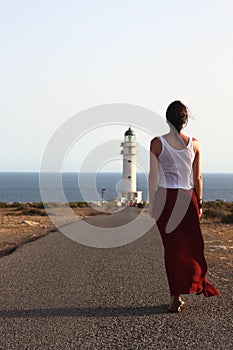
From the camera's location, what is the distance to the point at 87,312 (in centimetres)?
632

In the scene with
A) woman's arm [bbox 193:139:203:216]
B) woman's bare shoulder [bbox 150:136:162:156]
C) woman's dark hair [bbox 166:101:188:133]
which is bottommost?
woman's arm [bbox 193:139:203:216]

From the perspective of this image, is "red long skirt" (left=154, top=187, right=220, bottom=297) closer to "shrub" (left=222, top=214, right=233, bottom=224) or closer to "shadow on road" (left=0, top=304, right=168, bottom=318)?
"shadow on road" (left=0, top=304, right=168, bottom=318)

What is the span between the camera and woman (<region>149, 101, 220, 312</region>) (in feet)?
20.9

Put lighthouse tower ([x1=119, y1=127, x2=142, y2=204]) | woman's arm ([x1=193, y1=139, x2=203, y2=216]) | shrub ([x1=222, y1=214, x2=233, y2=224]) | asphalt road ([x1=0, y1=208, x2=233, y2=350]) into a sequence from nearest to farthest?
asphalt road ([x1=0, y1=208, x2=233, y2=350]), woman's arm ([x1=193, y1=139, x2=203, y2=216]), shrub ([x1=222, y1=214, x2=233, y2=224]), lighthouse tower ([x1=119, y1=127, x2=142, y2=204])

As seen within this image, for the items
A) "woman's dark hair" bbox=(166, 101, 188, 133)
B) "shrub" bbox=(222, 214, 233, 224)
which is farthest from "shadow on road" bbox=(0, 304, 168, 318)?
"shrub" bbox=(222, 214, 233, 224)

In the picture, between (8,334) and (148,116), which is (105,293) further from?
(148,116)

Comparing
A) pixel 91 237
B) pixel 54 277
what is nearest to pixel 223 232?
pixel 91 237

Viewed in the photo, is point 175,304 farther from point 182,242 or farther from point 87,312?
point 87,312

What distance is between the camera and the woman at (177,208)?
6.37 metres

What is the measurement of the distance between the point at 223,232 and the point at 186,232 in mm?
13983

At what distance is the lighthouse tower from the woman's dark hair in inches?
1651

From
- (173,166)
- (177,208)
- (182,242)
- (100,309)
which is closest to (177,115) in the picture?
(173,166)

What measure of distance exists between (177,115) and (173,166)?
0.60 meters

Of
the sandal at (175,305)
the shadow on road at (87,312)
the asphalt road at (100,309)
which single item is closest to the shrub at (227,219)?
the asphalt road at (100,309)
